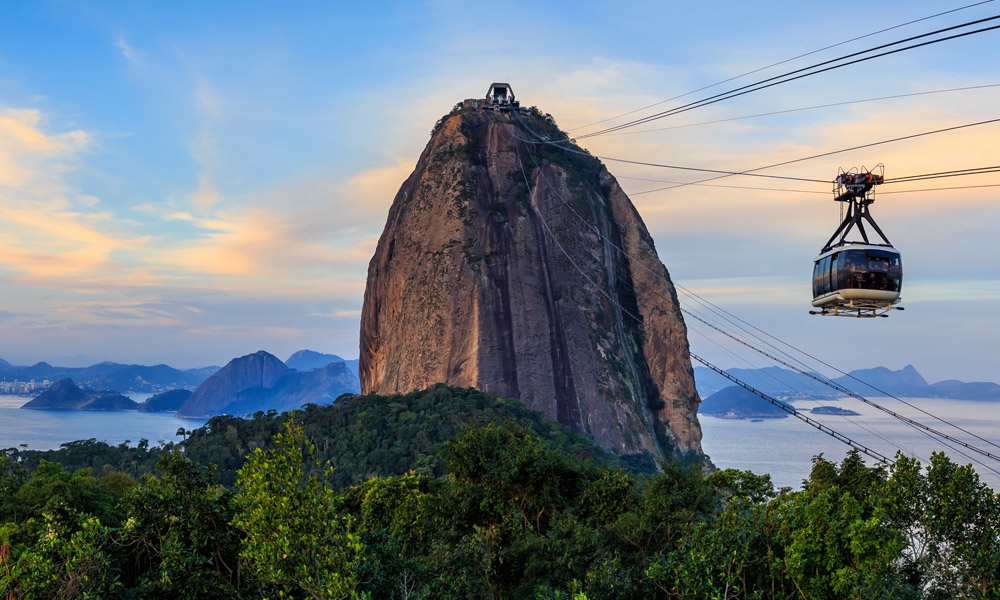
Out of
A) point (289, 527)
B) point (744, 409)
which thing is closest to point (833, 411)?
point (744, 409)

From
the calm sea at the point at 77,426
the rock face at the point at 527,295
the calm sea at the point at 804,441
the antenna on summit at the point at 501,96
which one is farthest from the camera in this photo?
the calm sea at the point at 77,426

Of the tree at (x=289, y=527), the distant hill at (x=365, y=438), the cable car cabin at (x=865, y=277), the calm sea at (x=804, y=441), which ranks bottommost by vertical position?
the calm sea at (x=804, y=441)

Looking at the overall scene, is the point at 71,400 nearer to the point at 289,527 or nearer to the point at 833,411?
the point at 833,411

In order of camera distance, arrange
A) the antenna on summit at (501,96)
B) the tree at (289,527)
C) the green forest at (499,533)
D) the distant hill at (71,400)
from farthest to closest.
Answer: the distant hill at (71,400)
the antenna on summit at (501,96)
the green forest at (499,533)
the tree at (289,527)

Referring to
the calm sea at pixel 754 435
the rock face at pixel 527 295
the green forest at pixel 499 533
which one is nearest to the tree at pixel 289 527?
the green forest at pixel 499 533

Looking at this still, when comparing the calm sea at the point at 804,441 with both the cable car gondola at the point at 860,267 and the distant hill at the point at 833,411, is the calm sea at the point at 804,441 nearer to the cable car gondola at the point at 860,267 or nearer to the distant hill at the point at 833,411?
the distant hill at the point at 833,411

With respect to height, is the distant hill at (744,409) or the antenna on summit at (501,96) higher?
the antenna on summit at (501,96)

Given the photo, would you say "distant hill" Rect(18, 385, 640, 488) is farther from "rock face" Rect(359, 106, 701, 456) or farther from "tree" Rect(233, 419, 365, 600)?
"tree" Rect(233, 419, 365, 600)
